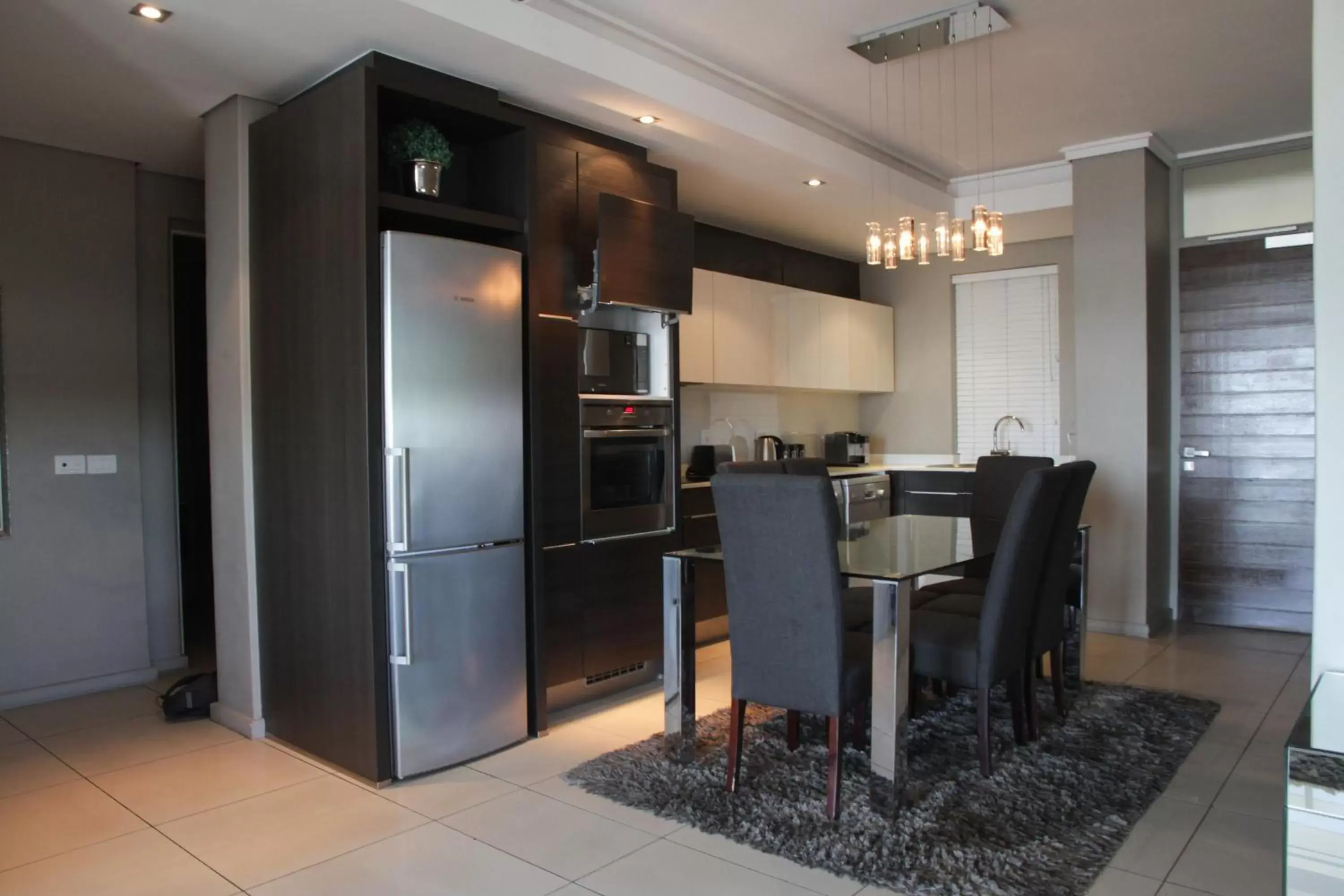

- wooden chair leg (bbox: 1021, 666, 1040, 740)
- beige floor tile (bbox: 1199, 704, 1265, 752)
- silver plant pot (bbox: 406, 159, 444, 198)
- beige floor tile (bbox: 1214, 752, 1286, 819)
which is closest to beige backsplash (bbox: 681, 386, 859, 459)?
silver plant pot (bbox: 406, 159, 444, 198)

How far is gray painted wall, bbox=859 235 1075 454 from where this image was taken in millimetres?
6816

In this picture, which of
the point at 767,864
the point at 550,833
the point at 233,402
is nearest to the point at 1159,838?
the point at 767,864

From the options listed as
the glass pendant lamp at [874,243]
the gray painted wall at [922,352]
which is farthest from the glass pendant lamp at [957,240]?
the gray painted wall at [922,352]

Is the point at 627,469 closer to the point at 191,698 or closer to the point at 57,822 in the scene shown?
the point at 191,698

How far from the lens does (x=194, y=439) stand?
21.0 ft

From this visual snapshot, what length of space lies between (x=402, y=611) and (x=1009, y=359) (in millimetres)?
5041

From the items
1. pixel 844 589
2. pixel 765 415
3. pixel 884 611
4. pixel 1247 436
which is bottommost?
pixel 844 589

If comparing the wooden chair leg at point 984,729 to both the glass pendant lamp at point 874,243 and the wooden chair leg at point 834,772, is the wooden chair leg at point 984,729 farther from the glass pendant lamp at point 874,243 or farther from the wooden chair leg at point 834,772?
the glass pendant lamp at point 874,243

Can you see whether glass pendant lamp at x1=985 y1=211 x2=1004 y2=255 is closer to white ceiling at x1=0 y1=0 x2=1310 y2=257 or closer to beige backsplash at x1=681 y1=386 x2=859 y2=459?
white ceiling at x1=0 y1=0 x2=1310 y2=257

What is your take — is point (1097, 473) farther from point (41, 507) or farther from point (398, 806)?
point (41, 507)

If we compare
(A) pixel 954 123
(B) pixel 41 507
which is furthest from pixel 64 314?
(A) pixel 954 123

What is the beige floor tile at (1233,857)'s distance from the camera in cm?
235

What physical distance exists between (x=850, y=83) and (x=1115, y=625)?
134 inches

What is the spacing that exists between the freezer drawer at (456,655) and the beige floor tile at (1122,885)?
6.85ft
